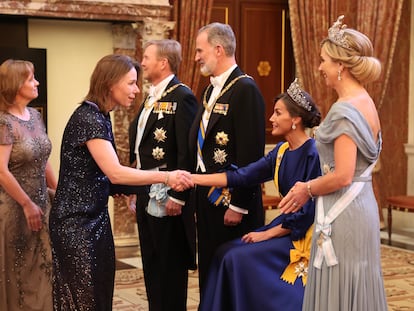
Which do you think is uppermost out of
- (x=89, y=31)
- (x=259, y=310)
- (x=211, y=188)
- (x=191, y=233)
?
(x=89, y=31)

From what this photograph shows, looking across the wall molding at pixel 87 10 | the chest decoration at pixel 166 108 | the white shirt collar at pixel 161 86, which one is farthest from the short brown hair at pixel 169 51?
the wall molding at pixel 87 10

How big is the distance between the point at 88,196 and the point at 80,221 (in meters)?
0.12

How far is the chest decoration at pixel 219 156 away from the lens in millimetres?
4395

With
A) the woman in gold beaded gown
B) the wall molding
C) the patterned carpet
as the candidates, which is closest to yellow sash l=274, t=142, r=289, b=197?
the woman in gold beaded gown

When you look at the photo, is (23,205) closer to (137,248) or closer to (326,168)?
(326,168)

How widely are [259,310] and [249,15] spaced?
204 inches

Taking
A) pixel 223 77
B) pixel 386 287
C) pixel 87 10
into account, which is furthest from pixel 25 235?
pixel 87 10

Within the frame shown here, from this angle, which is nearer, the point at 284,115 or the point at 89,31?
the point at 284,115

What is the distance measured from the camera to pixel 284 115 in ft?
13.8

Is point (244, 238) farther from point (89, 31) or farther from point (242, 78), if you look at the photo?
point (89, 31)

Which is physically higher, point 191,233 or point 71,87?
point 71,87

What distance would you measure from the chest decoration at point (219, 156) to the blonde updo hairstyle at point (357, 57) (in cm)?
119

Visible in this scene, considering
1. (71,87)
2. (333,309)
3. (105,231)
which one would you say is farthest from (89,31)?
(333,309)

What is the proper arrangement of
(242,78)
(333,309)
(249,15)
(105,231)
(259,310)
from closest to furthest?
(333,309) < (105,231) < (259,310) < (242,78) < (249,15)
